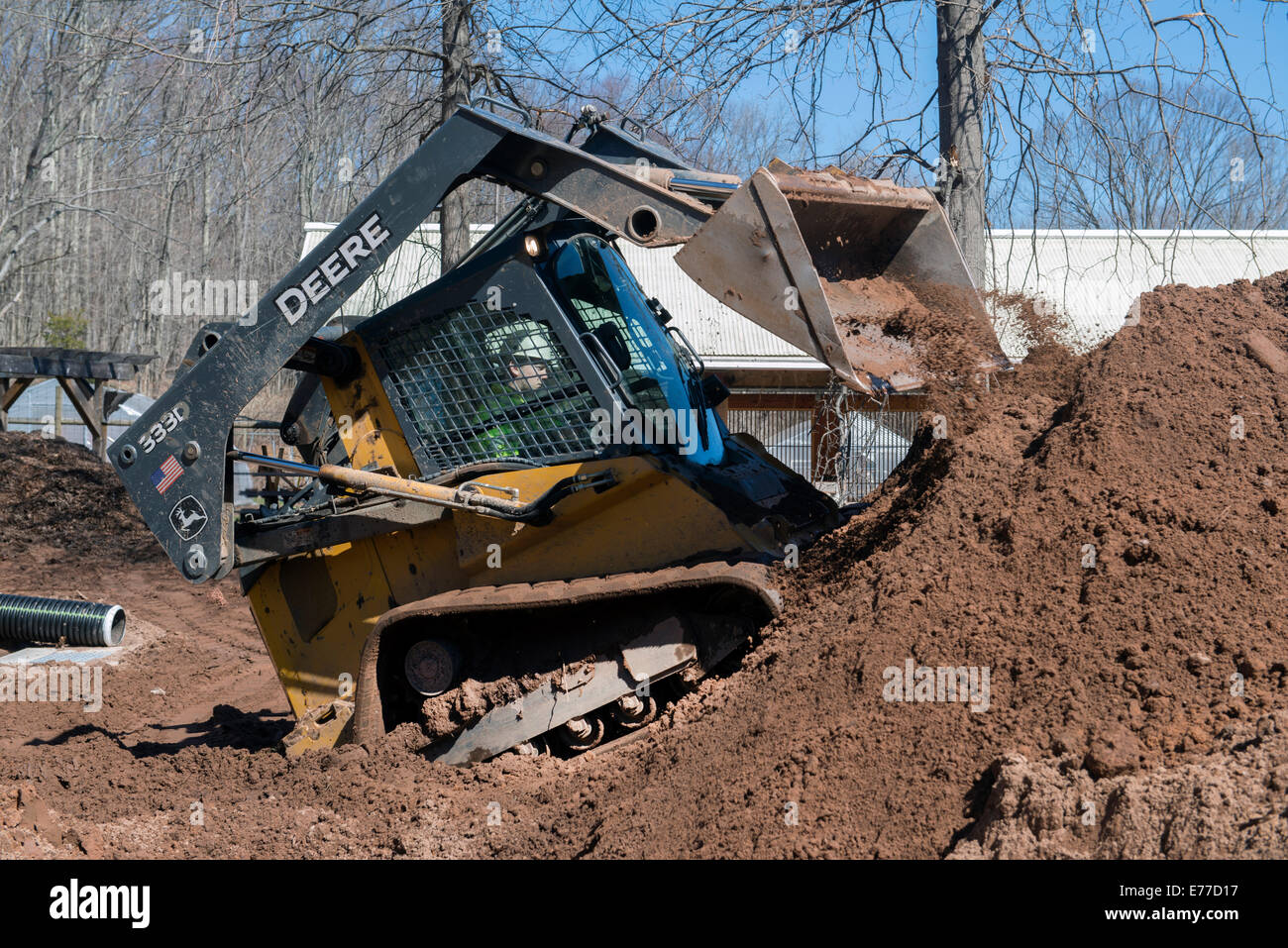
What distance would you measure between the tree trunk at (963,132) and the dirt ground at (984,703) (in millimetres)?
2067

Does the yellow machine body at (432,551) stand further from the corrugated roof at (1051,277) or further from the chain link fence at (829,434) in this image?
the corrugated roof at (1051,277)

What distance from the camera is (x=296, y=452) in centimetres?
579

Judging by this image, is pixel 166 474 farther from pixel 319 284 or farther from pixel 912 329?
pixel 912 329

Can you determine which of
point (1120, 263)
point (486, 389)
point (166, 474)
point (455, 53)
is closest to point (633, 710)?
point (486, 389)

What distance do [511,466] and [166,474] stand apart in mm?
1536

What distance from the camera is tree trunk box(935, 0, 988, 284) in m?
6.54

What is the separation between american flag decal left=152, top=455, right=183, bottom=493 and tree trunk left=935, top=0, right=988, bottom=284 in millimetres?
4590

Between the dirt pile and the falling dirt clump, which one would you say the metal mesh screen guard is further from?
the dirt pile

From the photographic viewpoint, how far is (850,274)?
15.8 feet

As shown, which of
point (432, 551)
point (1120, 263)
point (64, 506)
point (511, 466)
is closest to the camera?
point (511, 466)

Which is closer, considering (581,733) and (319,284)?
(581,733)

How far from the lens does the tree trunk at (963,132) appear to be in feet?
21.5

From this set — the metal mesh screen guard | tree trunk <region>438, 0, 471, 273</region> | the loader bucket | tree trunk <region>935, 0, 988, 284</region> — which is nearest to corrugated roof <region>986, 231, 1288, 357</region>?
tree trunk <region>935, 0, 988, 284</region>

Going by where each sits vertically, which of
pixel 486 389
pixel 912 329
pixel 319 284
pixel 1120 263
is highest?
pixel 1120 263
